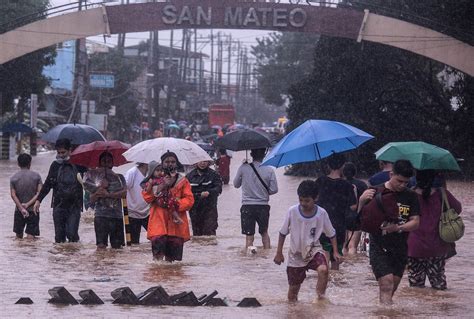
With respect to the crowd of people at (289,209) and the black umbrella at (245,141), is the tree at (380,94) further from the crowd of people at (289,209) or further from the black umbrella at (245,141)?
the crowd of people at (289,209)

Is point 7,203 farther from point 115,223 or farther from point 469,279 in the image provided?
point 469,279

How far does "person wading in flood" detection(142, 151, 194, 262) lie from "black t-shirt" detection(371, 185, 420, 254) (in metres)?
3.86

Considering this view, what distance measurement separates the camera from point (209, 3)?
36281mm

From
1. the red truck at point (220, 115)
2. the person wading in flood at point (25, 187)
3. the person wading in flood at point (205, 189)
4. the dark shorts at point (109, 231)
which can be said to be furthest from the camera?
the red truck at point (220, 115)

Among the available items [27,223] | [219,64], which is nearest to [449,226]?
[27,223]

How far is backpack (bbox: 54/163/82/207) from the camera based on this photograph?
16.5 metres

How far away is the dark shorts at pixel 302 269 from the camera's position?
11.4m

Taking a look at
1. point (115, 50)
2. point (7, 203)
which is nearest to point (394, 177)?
point (7, 203)

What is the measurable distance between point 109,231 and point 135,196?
2.89ft

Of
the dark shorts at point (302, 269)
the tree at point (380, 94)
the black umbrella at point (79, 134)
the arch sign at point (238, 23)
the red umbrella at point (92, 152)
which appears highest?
the arch sign at point (238, 23)

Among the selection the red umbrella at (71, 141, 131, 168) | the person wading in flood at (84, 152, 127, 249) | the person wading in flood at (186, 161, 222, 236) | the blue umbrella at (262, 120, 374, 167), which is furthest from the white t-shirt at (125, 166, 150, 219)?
the blue umbrella at (262, 120, 374, 167)

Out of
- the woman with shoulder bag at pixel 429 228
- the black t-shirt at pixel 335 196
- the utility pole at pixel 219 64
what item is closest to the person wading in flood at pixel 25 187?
the black t-shirt at pixel 335 196

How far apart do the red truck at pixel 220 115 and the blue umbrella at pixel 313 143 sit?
7978 centimetres

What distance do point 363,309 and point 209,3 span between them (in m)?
25.7
